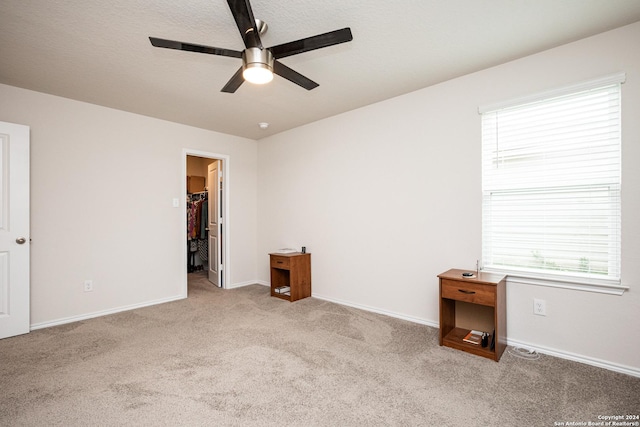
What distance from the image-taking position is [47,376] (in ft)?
7.37

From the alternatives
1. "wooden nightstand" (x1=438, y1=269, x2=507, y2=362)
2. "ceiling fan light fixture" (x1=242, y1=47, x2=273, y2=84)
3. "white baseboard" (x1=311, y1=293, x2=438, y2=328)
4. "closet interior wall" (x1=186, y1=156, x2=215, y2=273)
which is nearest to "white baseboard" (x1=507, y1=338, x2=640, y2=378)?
"wooden nightstand" (x1=438, y1=269, x2=507, y2=362)

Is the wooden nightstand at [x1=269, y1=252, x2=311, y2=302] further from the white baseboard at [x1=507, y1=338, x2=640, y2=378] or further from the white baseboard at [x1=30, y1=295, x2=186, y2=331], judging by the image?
the white baseboard at [x1=507, y1=338, x2=640, y2=378]

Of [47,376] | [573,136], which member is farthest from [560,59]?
[47,376]

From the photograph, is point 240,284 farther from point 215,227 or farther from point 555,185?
point 555,185

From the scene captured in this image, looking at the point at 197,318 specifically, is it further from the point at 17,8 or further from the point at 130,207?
the point at 17,8

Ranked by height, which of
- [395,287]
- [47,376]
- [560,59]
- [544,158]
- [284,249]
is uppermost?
[560,59]

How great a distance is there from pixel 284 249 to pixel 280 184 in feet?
3.35

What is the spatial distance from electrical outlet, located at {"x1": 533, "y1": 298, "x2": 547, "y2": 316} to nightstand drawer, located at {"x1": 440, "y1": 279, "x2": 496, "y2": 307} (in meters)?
0.46

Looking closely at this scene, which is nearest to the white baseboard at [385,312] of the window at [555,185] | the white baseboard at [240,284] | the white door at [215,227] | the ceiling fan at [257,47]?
the window at [555,185]

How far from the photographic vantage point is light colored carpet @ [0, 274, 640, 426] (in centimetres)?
180

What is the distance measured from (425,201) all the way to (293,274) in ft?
6.36

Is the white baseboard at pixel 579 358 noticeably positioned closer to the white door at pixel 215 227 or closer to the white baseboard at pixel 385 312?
the white baseboard at pixel 385 312

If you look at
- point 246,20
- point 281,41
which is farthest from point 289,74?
point 246,20

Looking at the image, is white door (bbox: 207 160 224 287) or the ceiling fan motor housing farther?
white door (bbox: 207 160 224 287)
